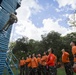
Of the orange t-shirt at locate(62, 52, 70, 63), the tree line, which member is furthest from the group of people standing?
the tree line

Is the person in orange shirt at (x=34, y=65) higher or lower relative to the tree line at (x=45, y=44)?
lower

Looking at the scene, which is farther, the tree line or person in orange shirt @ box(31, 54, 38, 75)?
the tree line

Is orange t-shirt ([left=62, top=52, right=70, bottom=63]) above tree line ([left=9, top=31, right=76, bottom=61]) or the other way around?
the other way around

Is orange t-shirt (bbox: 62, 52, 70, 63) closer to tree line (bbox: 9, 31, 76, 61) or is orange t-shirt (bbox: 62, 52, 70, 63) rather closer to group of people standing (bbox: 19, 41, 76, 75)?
group of people standing (bbox: 19, 41, 76, 75)

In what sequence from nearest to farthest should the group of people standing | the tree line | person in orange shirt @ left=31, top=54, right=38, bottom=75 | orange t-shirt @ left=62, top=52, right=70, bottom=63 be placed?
the group of people standing < orange t-shirt @ left=62, top=52, right=70, bottom=63 < person in orange shirt @ left=31, top=54, right=38, bottom=75 < the tree line

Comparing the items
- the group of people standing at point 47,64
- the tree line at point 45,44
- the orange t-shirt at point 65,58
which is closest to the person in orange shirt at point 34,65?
the group of people standing at point 47,64

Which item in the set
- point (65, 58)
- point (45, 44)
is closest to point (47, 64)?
point (65, 58)

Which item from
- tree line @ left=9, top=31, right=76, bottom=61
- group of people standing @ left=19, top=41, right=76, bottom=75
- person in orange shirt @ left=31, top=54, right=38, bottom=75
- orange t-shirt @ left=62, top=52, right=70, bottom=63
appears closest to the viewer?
group of people standing @ left=19, top=41, right=76, bottom=75


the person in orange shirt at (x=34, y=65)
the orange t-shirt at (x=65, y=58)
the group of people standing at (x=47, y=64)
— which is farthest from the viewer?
the person in orange shirt at (x=34, y=65)

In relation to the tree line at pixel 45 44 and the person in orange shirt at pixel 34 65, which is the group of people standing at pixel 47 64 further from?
the tree line at pixel 45 44

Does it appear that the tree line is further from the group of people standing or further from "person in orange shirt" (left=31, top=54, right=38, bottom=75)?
"person in orange shirt" (left=31, top=54, right=38, bottom=75)

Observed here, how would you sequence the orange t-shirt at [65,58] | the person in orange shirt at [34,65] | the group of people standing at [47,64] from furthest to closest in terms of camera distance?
the person in orange shirt at [34,65], the orange t-shirt at [65,58], the group of people standing at [47,64]

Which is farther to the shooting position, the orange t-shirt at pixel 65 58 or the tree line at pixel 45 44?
the tree line at pixel 45 44

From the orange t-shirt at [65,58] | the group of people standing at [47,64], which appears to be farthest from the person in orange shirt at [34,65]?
the orange t-shirt at [65,58]
